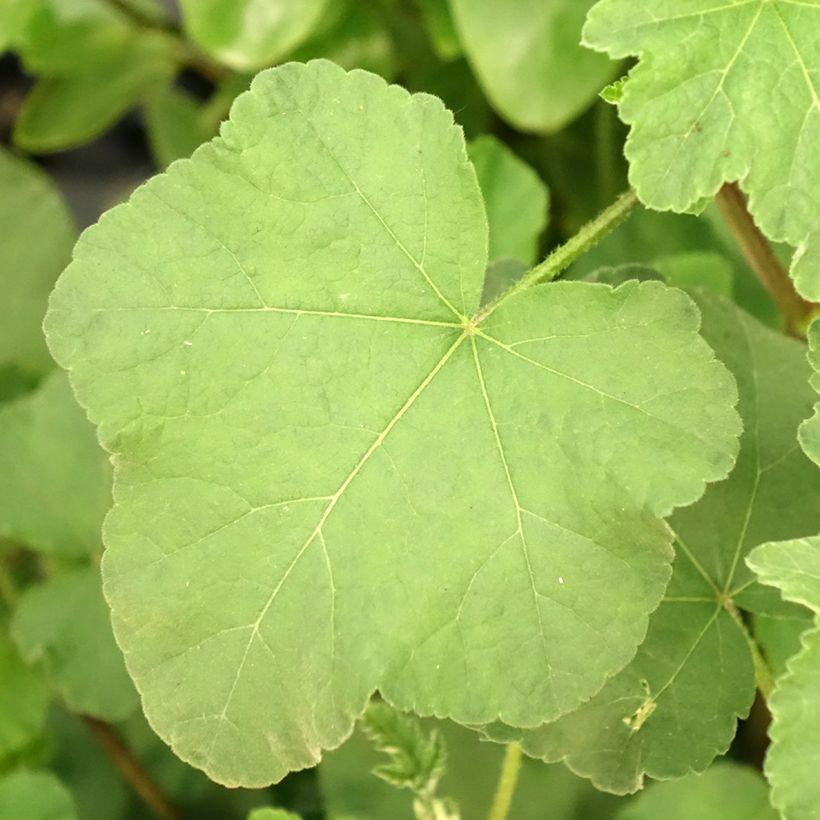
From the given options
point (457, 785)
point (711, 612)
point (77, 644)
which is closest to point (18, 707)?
point (77, 644)

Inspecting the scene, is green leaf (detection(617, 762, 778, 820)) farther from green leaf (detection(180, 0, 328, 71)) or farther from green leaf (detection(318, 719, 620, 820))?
green leaf (detection(180, 0, 328, 71))

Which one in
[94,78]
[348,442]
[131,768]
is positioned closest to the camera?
[348,442]

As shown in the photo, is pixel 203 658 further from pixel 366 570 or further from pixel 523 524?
pixel 523 524

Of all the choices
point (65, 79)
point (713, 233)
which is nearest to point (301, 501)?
point (713, 233)

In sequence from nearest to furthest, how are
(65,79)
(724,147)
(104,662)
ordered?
(724,147) → (104,662) → (65,79)

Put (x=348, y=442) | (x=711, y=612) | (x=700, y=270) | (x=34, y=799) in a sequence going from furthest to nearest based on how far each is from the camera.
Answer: (x=700, y=270) < (x=34, y=799) < (x=711, y=612) < (x=348, y=442)

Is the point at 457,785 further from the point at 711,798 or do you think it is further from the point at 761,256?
the point at 761,256
